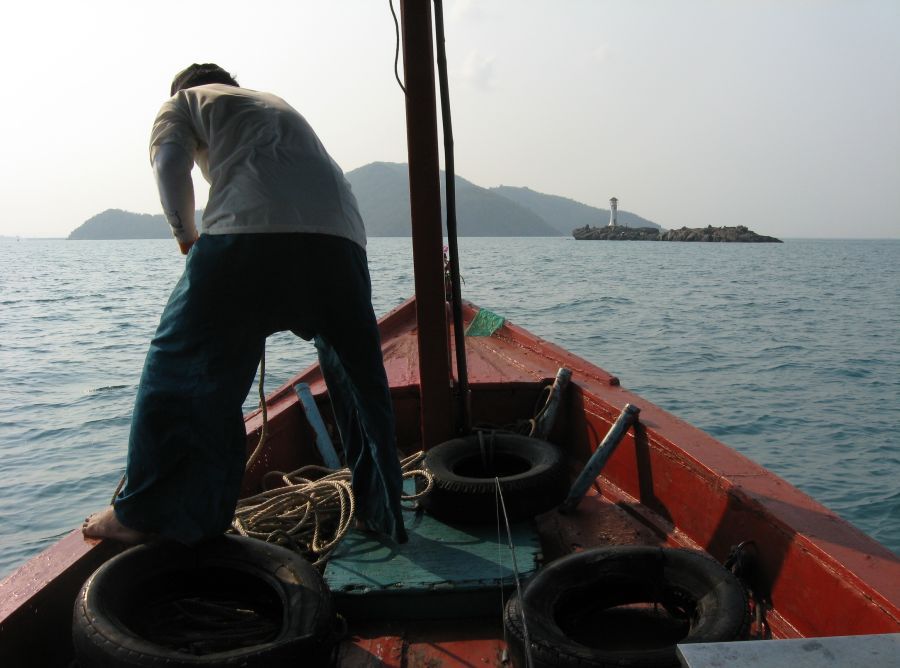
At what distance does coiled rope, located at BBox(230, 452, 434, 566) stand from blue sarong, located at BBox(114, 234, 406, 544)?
0.43 m

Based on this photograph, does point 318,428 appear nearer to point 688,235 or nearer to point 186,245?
point 186,245

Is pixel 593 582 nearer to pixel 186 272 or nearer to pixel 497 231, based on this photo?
pixel 186 272

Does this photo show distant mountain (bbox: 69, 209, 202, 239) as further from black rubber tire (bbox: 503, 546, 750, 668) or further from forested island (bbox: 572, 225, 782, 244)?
black rubber tire (bbox: 503, 546, 750, 668)

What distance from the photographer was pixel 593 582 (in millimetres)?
1989

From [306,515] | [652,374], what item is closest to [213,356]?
[306,515]

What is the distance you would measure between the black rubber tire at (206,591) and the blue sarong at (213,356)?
85 mm

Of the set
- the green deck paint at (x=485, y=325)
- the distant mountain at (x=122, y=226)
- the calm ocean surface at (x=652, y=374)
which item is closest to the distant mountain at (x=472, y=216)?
the distant mountain at (x=122, y=226)

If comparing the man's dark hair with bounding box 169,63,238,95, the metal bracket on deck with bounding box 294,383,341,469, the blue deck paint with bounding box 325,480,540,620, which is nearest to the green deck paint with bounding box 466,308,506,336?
the metal bracket on deck with bounding box 294,383,341,469

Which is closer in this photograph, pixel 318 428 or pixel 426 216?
pixel 426 216

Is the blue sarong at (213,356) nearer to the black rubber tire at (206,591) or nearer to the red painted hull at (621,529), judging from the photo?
the black rubber tire at (206,591)

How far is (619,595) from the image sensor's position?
2.05 meters

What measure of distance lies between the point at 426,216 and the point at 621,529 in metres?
1.41

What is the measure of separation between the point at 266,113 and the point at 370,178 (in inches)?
8000

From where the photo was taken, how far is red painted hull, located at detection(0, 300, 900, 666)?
1820mm
